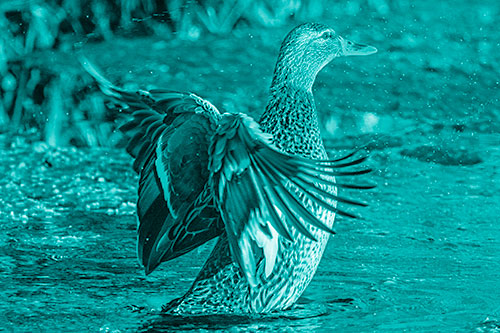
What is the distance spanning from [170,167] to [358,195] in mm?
2311

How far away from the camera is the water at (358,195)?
4.51 m

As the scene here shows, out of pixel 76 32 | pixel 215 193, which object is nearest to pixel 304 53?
pixel 215 193

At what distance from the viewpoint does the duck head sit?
4.57 m

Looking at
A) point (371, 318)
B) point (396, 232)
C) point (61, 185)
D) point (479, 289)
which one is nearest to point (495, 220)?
point (396, 232)

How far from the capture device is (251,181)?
3.75 m

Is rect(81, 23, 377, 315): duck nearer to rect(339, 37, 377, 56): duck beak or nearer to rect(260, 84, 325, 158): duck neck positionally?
rect(260, 84, 325, 158): duck neck

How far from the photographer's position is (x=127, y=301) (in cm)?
462

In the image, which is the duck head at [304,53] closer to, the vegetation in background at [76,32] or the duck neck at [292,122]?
the duck neck at [292,122]

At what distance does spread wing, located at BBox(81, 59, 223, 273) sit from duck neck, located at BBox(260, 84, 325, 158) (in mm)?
281

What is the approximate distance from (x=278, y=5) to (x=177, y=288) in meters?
5.01

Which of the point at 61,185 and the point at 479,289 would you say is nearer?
the point at 479,289

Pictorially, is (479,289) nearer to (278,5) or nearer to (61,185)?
(61,185)

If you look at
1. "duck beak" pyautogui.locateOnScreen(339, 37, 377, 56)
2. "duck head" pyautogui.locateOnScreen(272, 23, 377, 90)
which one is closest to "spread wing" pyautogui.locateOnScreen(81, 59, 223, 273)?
"duck head" pyautogui.locateOnScreen(272, 23, 377, 90)

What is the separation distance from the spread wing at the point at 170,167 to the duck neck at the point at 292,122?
281 millimetres
